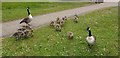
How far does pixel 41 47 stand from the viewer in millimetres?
17078

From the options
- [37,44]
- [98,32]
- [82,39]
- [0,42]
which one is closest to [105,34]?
[98,32]

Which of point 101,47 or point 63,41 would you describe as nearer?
point 101,47

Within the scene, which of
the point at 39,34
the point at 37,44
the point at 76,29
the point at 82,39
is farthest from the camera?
the point at 76,29

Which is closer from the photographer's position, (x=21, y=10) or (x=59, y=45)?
(x=59, y=45)

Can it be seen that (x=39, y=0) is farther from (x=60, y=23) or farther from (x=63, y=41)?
(x=63, y=41)

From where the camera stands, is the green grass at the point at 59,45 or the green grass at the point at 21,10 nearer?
the green grass at the point at 59,45

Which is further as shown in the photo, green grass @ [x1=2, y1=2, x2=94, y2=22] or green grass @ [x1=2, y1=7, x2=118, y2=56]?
green grass @ [x1=2, y1=2, x2=94, y2=22]

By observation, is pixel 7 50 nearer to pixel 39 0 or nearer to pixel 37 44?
pixel 37 44

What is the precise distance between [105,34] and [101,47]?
407 centimetres

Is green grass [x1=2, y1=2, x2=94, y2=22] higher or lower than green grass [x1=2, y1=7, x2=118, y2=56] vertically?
lower

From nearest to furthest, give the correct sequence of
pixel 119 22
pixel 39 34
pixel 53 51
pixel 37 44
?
pixel 53 51
pixel 37 44
pixel 39 34
pixel 119 22

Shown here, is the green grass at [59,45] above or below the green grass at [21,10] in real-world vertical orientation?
above

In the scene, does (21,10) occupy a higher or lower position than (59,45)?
lower

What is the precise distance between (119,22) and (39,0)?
117 feet
